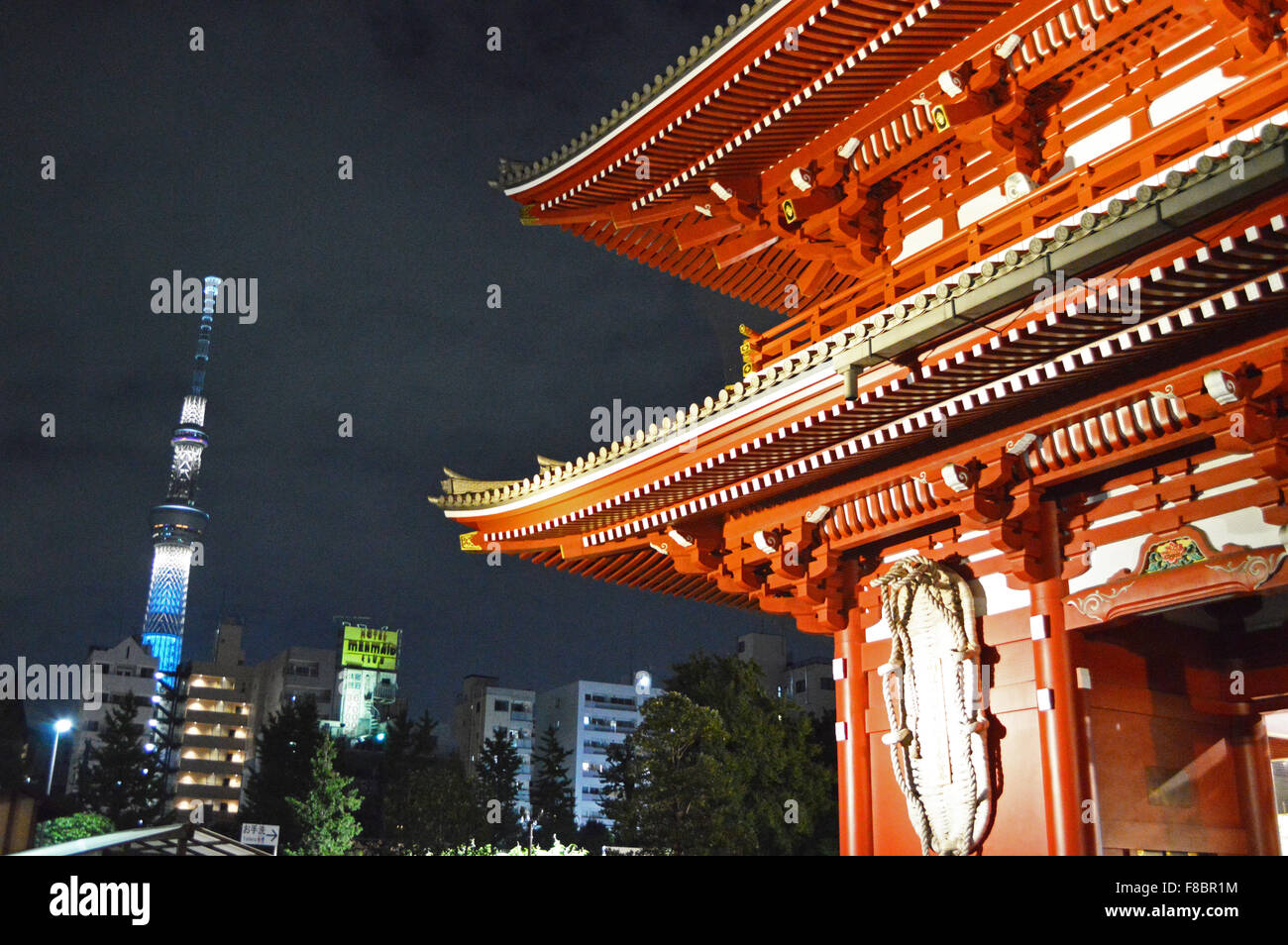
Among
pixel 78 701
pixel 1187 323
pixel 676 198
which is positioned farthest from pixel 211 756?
pixel 1187 323

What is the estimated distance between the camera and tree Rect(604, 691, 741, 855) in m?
30.7

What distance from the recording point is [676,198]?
16203 mm

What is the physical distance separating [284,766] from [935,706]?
5228cm

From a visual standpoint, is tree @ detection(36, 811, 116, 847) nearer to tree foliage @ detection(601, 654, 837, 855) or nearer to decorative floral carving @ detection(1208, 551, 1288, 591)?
tree foliage @ detection(601, 654, 837, 855)

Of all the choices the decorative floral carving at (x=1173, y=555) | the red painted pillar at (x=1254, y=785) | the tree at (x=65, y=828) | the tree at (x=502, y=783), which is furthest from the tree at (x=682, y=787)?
the tree at (x=65, y=828)

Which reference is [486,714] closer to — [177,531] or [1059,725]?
[177,531]

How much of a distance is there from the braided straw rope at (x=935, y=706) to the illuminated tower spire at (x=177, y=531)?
457 ft

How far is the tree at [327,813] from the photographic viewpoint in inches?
1762

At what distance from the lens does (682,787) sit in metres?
30.8

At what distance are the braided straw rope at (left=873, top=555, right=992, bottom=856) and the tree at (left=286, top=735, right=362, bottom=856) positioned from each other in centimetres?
3808


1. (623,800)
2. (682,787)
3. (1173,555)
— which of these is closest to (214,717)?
(623,800)

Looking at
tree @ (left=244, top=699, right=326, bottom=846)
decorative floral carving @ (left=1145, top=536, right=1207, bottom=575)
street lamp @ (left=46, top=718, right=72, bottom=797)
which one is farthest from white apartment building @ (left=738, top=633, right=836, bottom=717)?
decorative floral carving @ (left=1145, top=536, right=1207, bottom=575)

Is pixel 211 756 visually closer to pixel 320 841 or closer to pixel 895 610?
pixel 320 841
